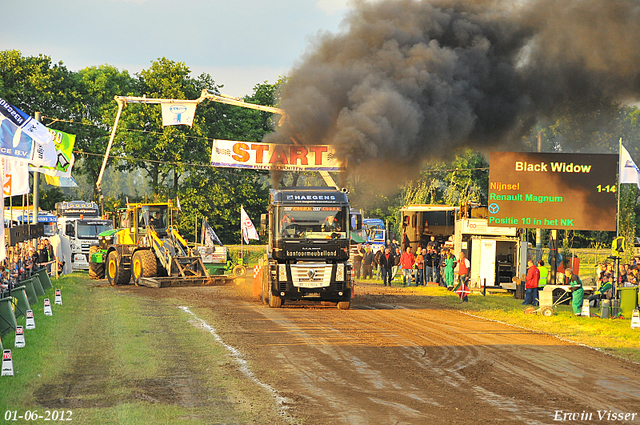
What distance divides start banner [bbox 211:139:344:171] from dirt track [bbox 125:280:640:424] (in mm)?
12994

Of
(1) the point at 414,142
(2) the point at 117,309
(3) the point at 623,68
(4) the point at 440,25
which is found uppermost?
(4) the point at 440,25

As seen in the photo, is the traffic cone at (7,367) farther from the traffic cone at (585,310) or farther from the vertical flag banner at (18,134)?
the traffic cone at (585,310)

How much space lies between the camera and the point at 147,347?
1267 centimetres

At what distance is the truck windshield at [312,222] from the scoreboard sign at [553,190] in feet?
20.0

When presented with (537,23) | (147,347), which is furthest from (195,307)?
(537,23)

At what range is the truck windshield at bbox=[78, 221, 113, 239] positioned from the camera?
37.4m

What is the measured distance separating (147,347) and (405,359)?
4816 mm

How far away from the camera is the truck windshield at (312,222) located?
1881cm

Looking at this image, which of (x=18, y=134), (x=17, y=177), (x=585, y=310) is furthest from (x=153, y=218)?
(x=585, y=310)

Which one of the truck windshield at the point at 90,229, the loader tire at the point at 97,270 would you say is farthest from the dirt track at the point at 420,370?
the truck windshield at the point at 90,229

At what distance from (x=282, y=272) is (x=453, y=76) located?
1350 cm

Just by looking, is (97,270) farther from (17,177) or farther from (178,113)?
(17,177)

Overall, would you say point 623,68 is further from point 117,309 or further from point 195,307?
point 117,309

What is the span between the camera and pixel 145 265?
25922mm
